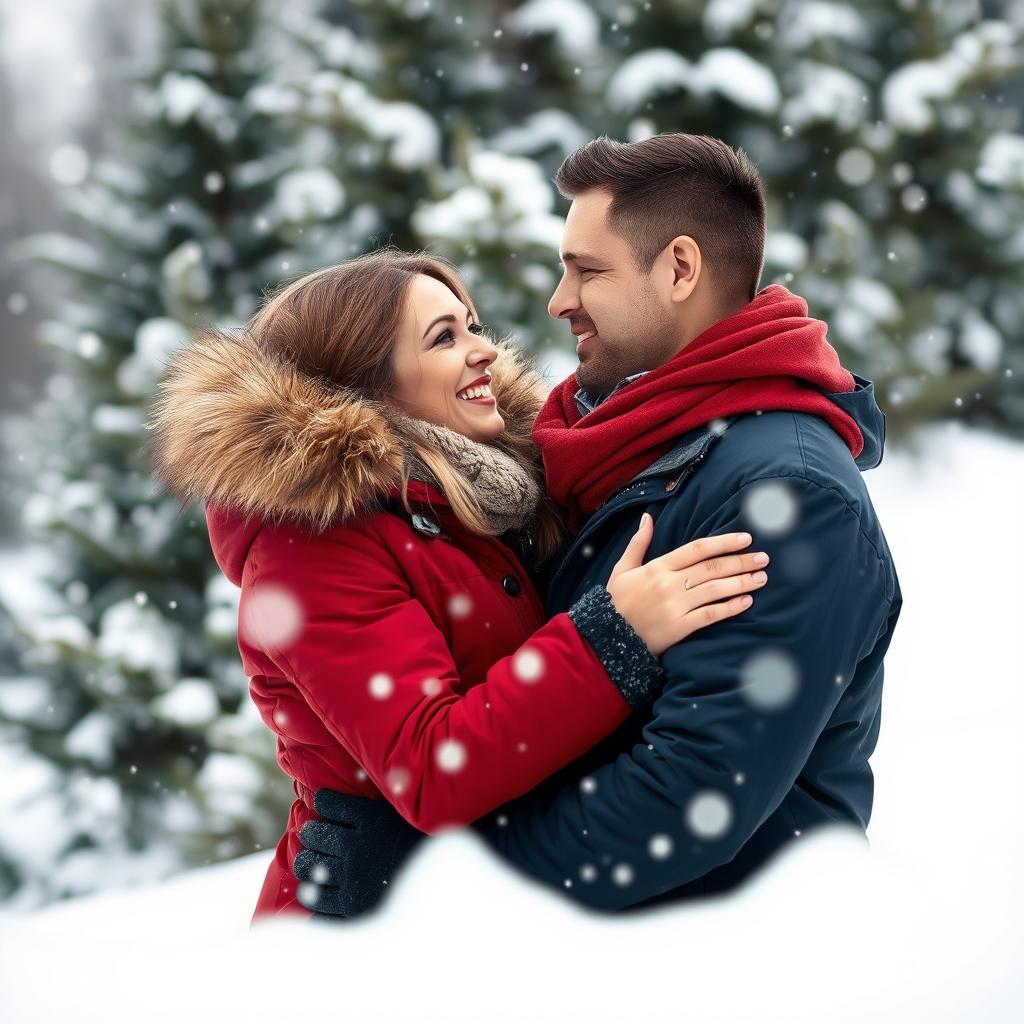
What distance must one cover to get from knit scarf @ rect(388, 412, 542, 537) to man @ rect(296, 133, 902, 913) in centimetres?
11

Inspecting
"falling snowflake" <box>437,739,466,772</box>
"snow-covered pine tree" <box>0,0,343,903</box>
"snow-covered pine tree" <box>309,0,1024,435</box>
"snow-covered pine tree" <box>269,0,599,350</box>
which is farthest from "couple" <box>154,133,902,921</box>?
"snow-covered pine tree" <box>0,0,343,903</box>

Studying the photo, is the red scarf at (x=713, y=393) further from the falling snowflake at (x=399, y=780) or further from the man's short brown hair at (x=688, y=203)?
the falling snowflake at (x=399, y=780)

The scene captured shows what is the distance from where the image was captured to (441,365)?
245cm

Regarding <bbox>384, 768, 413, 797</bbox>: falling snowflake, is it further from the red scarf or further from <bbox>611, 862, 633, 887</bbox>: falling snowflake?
the red scarf

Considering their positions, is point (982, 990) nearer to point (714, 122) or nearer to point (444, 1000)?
point (444, 1000)

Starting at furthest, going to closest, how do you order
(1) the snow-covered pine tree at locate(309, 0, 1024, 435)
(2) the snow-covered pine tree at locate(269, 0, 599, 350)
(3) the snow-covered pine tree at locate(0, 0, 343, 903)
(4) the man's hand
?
(1) the snow-covered pine tree at locate(309, 0, 1024, 435) → (3) the snow-covered pine tree at locate(0, 0, 343, 903) → (2) the snow-covered pine tree at locate(269, 0, 599, 350) → (4) the man's hand

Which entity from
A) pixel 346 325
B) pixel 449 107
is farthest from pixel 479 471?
pixel 449 107

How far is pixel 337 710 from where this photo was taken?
2.07 m

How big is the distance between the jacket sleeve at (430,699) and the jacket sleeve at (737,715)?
4.0 inches

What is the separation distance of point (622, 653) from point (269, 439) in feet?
2.53

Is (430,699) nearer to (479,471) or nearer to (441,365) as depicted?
(479,471)

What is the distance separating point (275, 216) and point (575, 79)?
1.80 m

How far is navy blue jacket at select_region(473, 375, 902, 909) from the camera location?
6.40ft

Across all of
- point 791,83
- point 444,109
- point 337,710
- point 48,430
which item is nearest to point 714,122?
point 791,83
